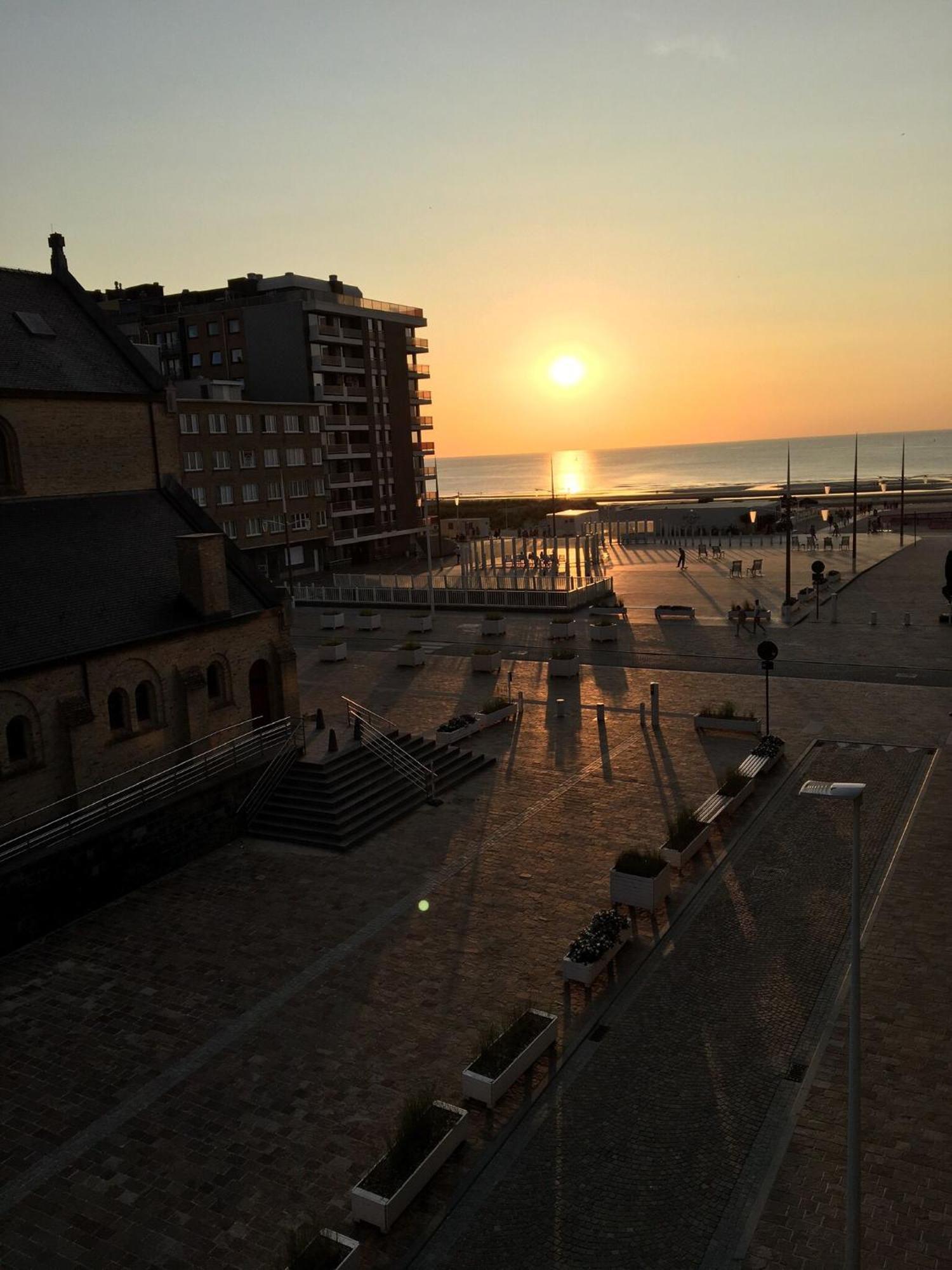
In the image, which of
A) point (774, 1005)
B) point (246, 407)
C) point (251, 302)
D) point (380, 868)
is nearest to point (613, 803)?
point (380, 868)

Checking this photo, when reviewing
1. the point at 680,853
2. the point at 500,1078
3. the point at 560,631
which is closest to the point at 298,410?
the point at 560,631

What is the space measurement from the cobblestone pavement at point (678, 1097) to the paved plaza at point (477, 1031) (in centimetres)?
4

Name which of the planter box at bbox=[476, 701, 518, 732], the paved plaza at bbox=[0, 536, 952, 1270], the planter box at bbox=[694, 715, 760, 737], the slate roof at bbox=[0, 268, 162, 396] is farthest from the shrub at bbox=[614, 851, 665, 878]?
the slate roof at bbox=[0, 268, 162, 396]

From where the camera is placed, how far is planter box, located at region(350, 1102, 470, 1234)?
11.3 meters

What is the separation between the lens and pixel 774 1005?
1558 cm

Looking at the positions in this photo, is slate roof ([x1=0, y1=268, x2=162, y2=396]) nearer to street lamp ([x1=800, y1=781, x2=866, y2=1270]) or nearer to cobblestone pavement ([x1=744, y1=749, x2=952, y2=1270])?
street lamp ([x1=800, y1=781, x2=866, y2=1270])

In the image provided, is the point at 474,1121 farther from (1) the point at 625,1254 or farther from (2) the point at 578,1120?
(1) the point at 625,1254

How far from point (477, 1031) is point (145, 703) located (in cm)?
1298

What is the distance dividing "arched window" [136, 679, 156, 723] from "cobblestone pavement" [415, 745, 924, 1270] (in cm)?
1402

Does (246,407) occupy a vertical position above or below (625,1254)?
above

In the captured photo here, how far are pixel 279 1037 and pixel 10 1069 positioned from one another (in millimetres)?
4177

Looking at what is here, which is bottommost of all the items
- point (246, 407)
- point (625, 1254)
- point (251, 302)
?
point (625, 1254)

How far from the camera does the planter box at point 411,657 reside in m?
42.3

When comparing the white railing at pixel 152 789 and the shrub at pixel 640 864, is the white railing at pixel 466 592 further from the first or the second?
the shrub at pixel 640 864
